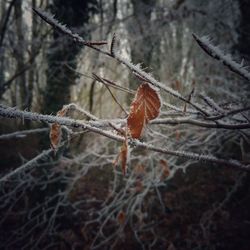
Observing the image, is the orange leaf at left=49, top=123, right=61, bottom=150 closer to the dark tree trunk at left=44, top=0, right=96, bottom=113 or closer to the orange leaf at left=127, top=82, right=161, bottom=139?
the orange leaf at left=127, top=82, right=161, bottom=139

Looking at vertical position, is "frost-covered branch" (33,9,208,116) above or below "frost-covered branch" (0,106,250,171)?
above

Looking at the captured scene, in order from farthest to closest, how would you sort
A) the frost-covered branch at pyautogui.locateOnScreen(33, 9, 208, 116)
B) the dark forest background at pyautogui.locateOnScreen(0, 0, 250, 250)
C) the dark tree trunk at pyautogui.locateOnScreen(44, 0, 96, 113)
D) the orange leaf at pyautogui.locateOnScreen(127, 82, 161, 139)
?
the dark tree trunk at pyautogui.locateOnScreen(44, 0, 96, 113)
the dark forest background at pyautogui.locateOnScreen(0, 0, 250, 250)
the orange leaf at pyautogui.locateOnScreen(127, 82, 161, 139)
the frost-covered branch at pyautogui.locateOnScreen(33, 9, 208, 116)

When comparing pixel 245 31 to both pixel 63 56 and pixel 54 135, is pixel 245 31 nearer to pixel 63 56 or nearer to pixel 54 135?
pixel 63 56

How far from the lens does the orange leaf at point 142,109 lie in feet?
3.54

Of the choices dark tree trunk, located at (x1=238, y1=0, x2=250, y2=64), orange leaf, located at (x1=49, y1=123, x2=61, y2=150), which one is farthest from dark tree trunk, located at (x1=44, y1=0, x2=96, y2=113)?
orange leaf, located at (x1=49, y1=123, x2=61, y2=150)

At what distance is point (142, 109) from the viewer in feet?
3.58

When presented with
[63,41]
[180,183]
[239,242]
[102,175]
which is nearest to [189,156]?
[63,41]

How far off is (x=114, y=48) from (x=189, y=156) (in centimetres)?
60

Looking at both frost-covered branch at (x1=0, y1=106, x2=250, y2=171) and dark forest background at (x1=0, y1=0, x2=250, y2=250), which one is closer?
frost-covered branch at (x1=0, y1=106, x2=250, y2=171)

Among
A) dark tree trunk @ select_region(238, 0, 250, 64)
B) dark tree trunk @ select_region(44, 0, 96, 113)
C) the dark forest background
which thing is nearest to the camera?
the dark forest background

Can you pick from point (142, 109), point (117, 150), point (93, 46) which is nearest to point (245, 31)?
point (117, 150)

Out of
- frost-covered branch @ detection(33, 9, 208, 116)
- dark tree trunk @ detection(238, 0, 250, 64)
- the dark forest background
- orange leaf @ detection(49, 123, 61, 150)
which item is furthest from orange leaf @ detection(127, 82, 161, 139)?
dark tree trunk @ detection(238, 0, 250, 64)

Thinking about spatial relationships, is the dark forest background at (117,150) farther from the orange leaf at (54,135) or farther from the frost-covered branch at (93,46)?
the frost-covered branch at (93,46)

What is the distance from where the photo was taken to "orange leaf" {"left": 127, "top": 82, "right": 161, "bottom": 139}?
3.54ft
